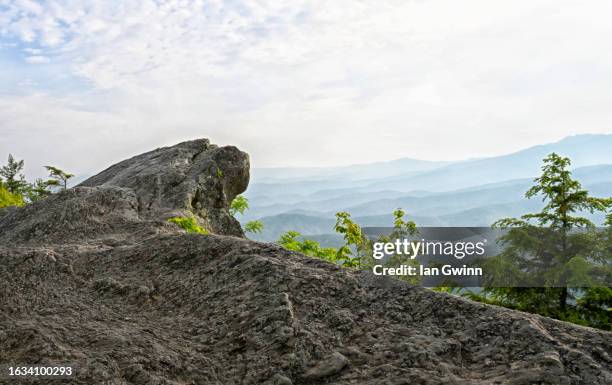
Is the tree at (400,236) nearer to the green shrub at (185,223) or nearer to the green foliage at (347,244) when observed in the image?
the green foliage at (347,244)

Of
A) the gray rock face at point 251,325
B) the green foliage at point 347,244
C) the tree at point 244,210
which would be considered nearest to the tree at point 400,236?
the green foliage at point 347,244

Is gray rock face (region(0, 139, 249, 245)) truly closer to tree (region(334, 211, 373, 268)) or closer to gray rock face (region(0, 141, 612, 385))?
gray rock face (region(0, 141, 612, 385))

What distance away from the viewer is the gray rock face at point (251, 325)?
3.74 meters

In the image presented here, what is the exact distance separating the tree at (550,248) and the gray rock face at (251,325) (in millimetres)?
11995

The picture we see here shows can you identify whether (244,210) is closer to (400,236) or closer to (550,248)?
(400,236)

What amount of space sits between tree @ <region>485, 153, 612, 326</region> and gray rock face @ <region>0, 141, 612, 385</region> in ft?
39.4

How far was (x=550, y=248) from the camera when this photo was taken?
1655 cm

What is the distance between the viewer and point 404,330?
4141 mm

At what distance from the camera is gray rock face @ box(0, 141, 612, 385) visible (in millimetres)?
3744

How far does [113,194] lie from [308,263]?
510 centimetres

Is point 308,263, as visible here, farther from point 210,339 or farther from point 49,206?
point 49,206

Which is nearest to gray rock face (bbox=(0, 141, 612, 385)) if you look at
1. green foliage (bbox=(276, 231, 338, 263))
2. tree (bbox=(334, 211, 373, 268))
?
green foliage (bbox=(276, 231, 338, 263))

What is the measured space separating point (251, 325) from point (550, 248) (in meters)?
14.9

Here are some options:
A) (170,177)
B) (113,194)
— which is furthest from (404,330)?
(170,177)
